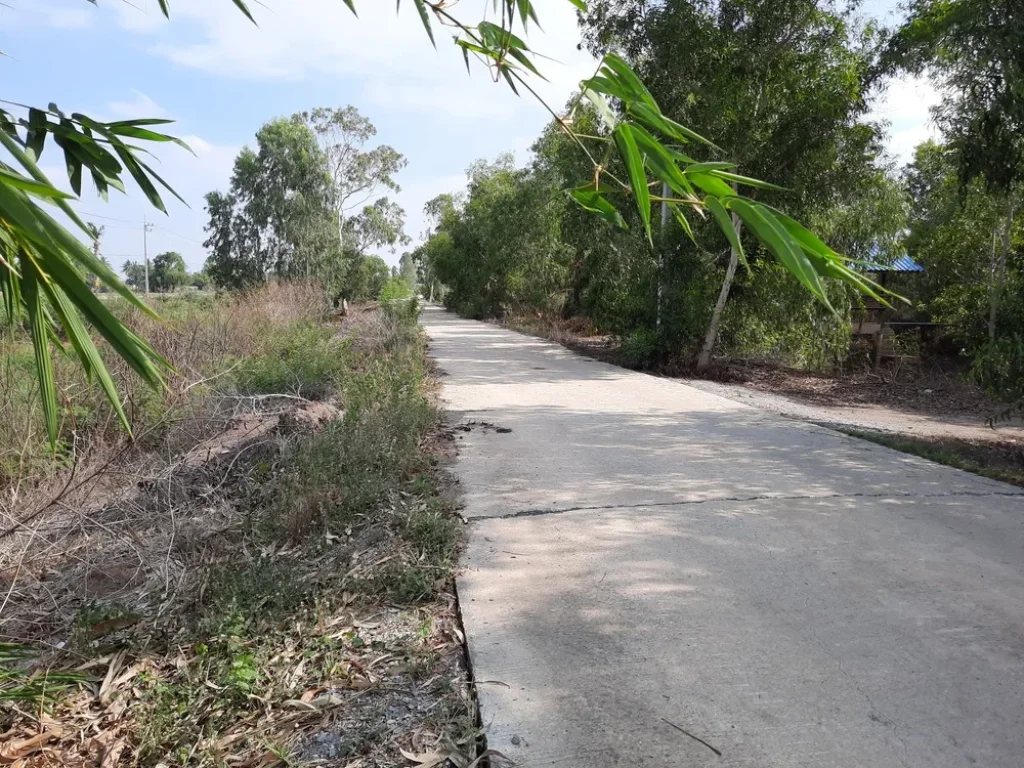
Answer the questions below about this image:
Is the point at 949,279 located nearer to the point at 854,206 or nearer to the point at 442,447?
the point at 854,206

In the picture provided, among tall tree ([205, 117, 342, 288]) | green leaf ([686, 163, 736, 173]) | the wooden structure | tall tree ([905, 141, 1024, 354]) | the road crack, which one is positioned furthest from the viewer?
tall tree ([205, 117, 342, 288])

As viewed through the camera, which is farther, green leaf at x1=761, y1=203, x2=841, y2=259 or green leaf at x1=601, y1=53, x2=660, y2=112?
green leaf at x1=601, y1=53, x2=660, y2=112

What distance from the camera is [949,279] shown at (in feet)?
63.8

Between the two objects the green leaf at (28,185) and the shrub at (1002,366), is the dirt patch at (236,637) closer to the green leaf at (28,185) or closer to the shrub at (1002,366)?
the green leaf at (28,185)

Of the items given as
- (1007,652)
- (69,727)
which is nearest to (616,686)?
(1007,652)

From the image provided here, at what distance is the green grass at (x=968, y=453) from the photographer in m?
5.72

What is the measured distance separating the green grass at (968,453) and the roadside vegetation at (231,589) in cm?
433

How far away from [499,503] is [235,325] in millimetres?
9133

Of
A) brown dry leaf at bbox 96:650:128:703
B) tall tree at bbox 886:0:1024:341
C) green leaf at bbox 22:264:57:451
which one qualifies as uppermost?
tall tree at bbox 886:0:1024:341

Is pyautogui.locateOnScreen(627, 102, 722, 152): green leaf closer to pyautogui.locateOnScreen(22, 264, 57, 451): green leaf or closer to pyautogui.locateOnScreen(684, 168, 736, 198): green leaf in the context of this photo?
pyautogui.locateOnScreen(684, 168, 736, 198): green leaf

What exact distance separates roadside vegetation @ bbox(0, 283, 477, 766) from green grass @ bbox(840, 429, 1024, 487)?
4.33 metres

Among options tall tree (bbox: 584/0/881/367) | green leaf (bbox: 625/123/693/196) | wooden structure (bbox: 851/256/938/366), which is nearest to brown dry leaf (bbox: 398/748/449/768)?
green leaf (bbox: 625/123/693/196)

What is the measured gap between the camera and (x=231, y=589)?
308 cm

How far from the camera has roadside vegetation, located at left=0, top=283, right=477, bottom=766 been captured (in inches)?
90.4
